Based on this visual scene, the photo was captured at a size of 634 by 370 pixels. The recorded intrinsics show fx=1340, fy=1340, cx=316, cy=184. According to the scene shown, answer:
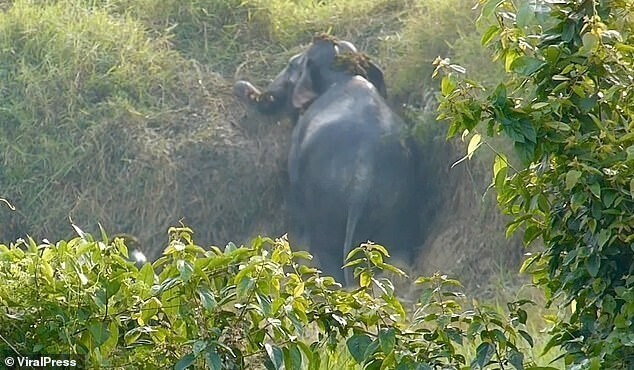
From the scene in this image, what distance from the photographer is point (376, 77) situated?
861 centimetres

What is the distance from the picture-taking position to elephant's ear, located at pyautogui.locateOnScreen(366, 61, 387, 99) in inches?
338

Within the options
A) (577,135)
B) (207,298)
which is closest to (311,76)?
Answer: (577,135)

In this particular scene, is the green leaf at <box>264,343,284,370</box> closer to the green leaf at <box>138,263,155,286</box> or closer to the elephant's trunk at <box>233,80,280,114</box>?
the green leaf at <box>138,263,155,286</box>

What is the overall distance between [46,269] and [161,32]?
7.08m

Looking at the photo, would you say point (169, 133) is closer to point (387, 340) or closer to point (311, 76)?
point (311, 76)

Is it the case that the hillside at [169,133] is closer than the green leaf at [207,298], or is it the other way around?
the green leaf at [207,298]

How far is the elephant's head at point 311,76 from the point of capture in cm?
857

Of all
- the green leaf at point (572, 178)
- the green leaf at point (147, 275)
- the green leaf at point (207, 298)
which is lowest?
the green leaf at point (147, 275)

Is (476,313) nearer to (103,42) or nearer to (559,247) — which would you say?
(559,247)

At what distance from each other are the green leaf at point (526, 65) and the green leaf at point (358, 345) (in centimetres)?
61

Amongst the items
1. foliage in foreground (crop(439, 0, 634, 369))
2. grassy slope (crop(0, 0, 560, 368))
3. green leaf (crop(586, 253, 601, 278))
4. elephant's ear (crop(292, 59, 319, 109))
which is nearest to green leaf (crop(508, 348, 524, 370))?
foliage in foreground (crop(439, 0, 634, 369))

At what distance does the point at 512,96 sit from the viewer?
2.73 m

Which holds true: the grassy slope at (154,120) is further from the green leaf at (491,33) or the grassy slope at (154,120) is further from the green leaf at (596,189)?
the green leaf at (596,189)

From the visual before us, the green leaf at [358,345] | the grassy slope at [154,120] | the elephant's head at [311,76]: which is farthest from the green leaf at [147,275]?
the elephant's head at [311,76]
